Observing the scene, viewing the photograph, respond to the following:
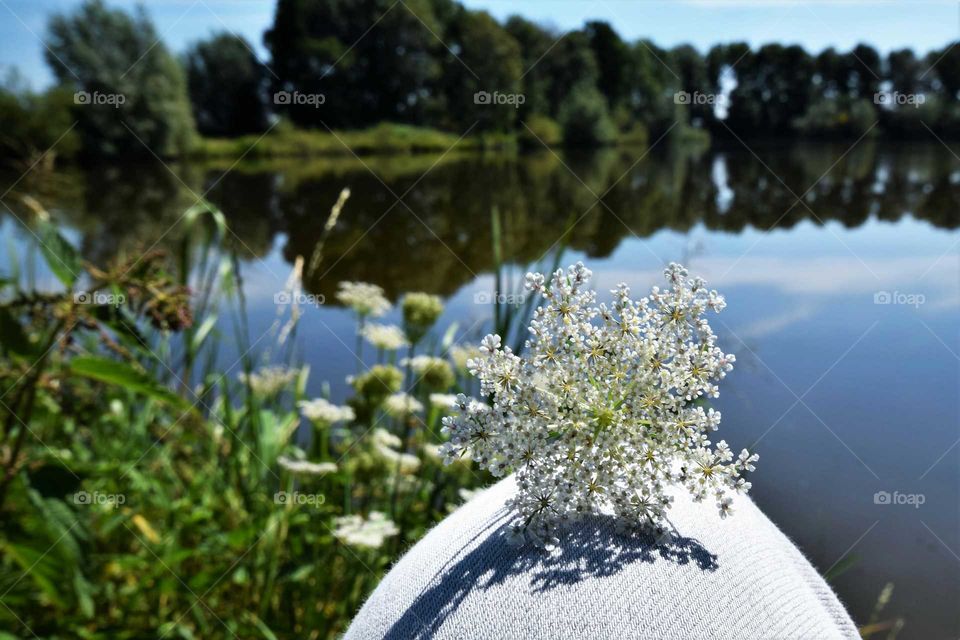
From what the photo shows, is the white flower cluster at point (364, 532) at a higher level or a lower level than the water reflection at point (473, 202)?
lower

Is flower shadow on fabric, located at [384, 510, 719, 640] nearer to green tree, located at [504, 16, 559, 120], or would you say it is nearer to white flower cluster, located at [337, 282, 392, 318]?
white flower cluster, located at [337, 282, 392, 318]

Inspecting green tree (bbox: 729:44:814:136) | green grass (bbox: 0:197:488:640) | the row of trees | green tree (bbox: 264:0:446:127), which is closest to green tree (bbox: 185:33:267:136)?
the row of trees

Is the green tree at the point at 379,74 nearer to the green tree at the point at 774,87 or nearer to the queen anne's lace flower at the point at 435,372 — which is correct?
the green tree at the point at 774,87

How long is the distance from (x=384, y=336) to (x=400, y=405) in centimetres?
31

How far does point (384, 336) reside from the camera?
8.93ft

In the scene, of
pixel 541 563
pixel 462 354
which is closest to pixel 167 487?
pixel 462 354

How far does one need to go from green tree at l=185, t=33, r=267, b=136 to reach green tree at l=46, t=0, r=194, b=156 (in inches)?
112

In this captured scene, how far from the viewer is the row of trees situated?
1580cm

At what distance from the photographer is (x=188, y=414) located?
2.72 metres

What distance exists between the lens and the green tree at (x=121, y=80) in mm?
17634

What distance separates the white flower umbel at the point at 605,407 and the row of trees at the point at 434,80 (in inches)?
579

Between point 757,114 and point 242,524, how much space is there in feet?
52.3

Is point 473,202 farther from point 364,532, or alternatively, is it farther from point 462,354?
point 364,532

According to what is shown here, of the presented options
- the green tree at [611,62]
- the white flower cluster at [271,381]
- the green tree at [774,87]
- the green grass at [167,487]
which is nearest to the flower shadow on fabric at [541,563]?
the green grass at [167,487]
